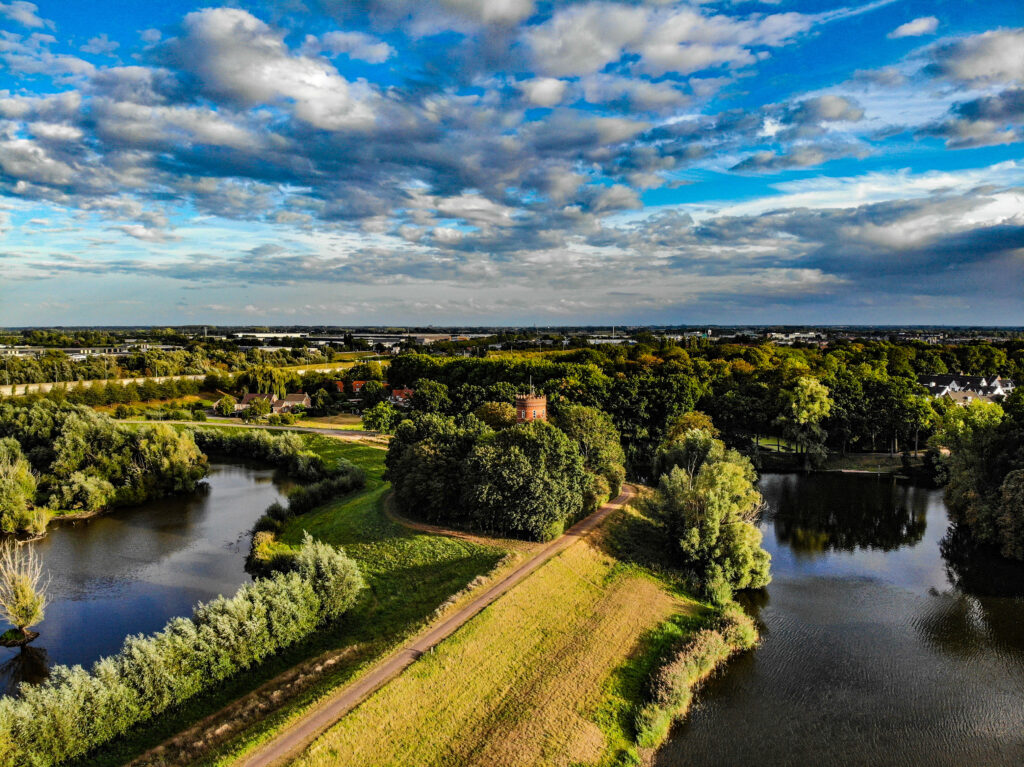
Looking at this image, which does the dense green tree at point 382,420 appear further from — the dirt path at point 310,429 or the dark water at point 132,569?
the dark water at point 132,569

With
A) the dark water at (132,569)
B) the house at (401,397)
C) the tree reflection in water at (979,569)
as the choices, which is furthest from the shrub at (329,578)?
the house at (401,397)

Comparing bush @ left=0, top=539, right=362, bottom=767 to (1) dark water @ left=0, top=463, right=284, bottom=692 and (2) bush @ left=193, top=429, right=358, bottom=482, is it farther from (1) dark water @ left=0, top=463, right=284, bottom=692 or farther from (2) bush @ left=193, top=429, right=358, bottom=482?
(2) bush @ left=193, top=429, right=358, bottom=482

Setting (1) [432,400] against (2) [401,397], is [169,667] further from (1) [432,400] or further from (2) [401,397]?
(2) [401,397]

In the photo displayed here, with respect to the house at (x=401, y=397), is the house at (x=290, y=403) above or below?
below

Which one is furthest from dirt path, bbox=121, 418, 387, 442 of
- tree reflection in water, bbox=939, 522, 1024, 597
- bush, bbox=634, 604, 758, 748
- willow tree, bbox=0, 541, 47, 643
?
tree reflection in water, bbox=939, 522, 1024, 597

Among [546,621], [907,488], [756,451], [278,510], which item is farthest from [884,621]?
[278,510]

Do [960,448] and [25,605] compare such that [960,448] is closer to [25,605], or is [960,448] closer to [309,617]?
[309,617]
